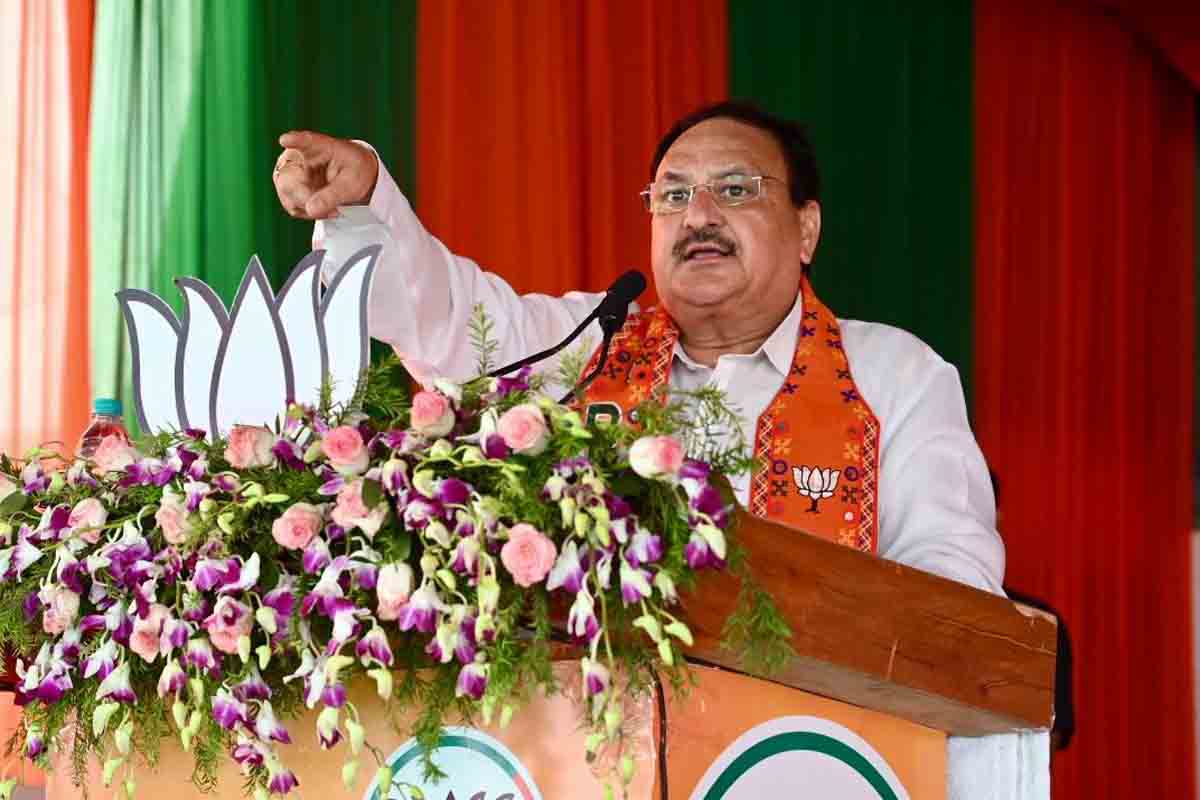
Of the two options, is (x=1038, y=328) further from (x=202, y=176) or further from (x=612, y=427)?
(x=612, y=427)

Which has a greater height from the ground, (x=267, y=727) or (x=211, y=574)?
(x=211, y=574)

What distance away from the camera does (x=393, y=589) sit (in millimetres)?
1174

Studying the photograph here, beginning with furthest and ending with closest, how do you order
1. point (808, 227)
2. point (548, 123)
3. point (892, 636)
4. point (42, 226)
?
point (548, 123), point (42, 226), point (808, 227), point (892, 636)

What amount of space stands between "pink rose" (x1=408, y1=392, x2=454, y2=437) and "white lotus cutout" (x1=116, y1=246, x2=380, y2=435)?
Answer: 0.58ft

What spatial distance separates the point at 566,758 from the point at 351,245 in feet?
3.12

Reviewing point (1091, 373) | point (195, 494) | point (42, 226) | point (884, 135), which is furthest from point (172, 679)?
point (1091, 373)

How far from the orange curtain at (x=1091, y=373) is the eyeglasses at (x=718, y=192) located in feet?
11.8

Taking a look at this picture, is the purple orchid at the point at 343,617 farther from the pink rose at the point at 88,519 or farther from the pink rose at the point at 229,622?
the pink rose at the point at 88,519

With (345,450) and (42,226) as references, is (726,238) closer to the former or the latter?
(345,450)

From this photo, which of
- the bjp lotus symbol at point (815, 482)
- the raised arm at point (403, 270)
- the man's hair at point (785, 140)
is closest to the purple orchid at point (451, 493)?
the raised arm at point (403, 270)

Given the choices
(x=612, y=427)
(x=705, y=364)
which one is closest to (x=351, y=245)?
(x=705, y=364)

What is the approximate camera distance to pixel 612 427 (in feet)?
3.98

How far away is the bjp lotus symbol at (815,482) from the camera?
87.9 inches

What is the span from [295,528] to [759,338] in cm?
133
